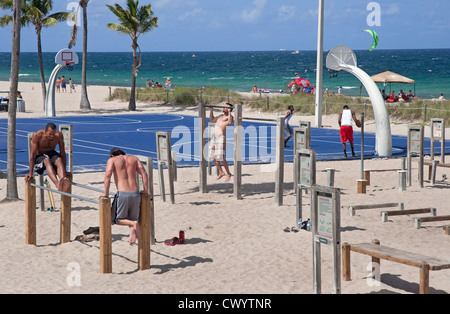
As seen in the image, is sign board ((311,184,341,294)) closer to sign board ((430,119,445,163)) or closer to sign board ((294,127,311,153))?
sign board ((294,127,311,153))

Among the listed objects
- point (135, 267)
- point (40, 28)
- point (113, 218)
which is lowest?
point (135, 267)

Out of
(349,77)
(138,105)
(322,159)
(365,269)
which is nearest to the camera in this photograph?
(365,269)

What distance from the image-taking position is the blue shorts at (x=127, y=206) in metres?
9.62

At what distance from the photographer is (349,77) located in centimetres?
9425

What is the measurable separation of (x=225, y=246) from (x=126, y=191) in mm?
1923

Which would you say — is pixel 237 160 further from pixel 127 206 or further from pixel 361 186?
pixel 127 206

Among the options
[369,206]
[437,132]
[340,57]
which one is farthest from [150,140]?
[369,206]

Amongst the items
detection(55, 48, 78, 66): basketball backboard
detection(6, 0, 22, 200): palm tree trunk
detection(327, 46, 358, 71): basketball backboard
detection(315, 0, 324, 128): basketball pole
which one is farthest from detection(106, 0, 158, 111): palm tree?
detection(6, 0, 22, 200): palm tree trunk

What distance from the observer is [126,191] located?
9672mm

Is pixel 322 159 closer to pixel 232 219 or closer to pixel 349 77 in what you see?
pixel 232 219

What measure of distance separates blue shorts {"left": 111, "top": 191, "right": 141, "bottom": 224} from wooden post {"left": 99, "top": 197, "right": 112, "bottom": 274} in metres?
0.29
